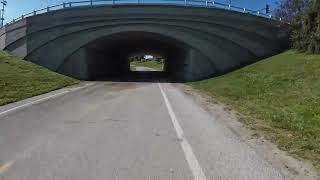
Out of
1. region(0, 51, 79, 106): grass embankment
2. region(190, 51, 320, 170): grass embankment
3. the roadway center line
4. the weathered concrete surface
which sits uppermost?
the weathered concrete surface

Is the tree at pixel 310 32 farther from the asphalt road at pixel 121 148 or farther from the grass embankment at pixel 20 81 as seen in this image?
the asphalt road at pixel 121 148

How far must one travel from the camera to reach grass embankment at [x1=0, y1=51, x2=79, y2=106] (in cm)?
2129

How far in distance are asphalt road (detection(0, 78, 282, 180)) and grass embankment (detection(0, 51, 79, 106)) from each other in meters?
6.48

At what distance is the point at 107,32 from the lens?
40844 mm

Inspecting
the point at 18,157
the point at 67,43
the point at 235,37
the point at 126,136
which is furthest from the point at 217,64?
the point at 18,157

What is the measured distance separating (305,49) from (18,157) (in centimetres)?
3131

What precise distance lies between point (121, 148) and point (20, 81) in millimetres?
19788

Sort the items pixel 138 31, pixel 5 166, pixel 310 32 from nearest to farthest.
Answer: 1. pixel 5 166
2. pixel 310 32
3. pixel 138 31

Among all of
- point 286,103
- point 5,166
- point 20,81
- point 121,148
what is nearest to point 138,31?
point 20,81

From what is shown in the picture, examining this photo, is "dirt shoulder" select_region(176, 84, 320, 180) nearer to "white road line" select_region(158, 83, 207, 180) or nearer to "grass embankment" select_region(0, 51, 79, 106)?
"white road line" select_region(158, 83, 207, 180)

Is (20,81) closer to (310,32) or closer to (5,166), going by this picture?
(310,32)

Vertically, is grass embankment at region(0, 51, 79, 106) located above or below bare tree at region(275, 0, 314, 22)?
below

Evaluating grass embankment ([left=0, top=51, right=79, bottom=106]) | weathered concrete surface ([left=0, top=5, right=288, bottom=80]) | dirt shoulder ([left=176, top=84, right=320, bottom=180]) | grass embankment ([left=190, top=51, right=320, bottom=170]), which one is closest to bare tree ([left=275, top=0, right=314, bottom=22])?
weathered concrete surface ([left=0, top=5, right=288, bottom=80])

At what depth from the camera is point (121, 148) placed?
8836 millimetres
